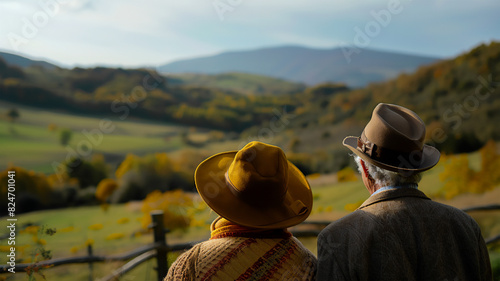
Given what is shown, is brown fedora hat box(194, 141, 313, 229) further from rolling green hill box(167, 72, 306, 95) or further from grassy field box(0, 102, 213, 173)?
rolling green hill box(167, 72, 306, 95)

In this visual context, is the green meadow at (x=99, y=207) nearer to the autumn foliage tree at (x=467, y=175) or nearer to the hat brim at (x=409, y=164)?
the autumn foliage tree at (x=467, y=175)

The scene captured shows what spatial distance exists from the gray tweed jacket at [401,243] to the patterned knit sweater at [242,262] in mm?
124

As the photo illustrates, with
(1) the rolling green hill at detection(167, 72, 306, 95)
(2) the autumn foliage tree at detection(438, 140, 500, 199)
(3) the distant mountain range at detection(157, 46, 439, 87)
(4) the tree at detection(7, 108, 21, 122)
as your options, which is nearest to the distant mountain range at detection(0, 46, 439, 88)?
(3) the distant mountain range at detection(157, 46, 439, 87)

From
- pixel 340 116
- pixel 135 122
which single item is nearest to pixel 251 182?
pixel 135 122

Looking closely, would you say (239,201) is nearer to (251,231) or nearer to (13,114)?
(251,231)

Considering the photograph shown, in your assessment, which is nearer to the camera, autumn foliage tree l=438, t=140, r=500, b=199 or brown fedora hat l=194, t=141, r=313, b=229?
brown fedora hat l=194, t=141, r=313, b=229

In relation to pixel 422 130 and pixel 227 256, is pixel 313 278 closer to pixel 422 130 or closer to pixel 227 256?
pixel 227 256

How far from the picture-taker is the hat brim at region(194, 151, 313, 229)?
1548 millimetres

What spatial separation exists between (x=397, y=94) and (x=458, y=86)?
48.4 inches

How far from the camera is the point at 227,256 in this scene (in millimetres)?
1466

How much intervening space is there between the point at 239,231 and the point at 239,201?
122mm

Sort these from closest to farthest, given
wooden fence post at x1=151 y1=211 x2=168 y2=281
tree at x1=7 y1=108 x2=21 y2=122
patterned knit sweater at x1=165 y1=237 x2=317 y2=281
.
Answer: patterned knit sweater at x1=165 y1=237 x2=317 y2=281 → wooden fence post at x1=151 y1=211 x2=168 y2=281 → tree at x1=7 y1=108 x2=21 y2=122

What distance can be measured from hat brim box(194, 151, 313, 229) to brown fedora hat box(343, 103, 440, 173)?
13.6 inches

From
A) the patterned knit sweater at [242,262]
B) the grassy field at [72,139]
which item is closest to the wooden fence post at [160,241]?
the grassy field at [72,139]
